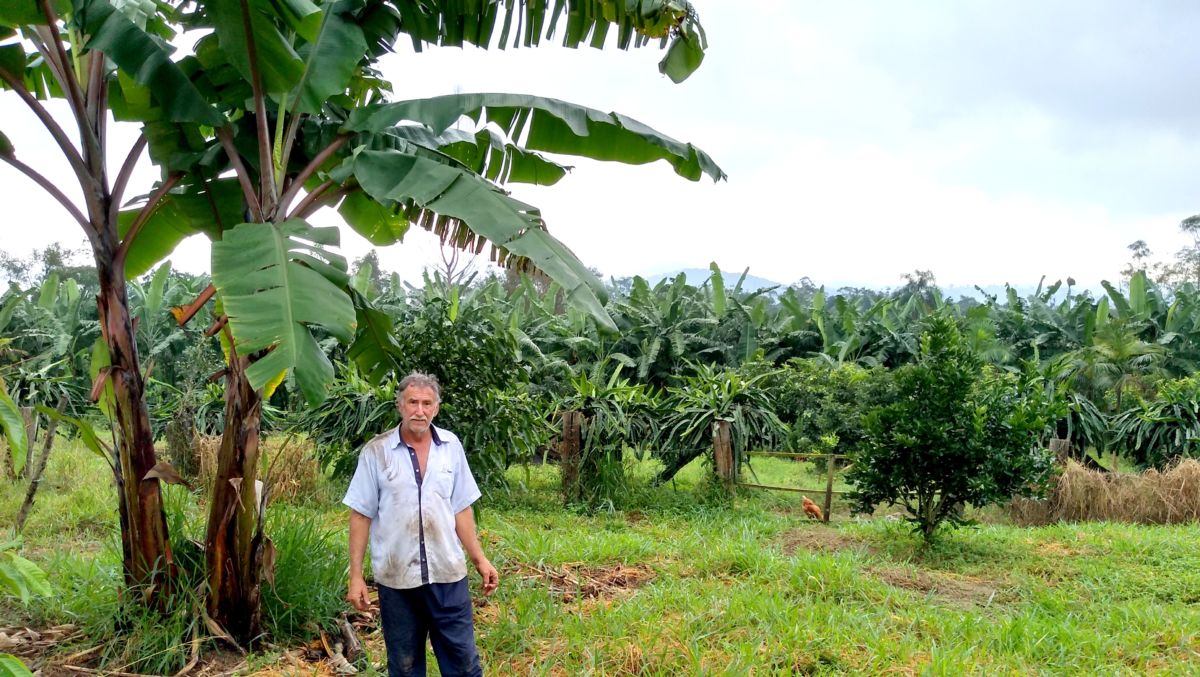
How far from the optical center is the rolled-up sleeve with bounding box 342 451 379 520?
11.7ft

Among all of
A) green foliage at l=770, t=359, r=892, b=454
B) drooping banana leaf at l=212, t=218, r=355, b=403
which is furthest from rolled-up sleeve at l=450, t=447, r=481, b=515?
green foliage at l=770, t=359, r=892, b=454

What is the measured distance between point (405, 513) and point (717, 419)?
21.5ft

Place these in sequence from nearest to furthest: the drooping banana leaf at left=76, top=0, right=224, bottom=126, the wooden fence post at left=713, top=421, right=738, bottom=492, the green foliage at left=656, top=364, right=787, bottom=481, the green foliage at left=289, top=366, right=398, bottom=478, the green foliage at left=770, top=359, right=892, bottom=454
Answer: the drooping banana leaf at left=76, top=0, right=224, bottom=126
the green foliage at left=289, top=366, right=398, bottom=478
the wooden fence post at left=713, top=421, right=738, bottom=492
the green foliage at left=656, top=364, right=787, bottom=481
the green foliage at left=770, top=359, right=892, bottom=454

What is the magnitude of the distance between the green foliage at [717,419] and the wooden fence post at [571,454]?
110cm

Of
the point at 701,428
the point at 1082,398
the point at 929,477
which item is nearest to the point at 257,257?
the point at 929,477

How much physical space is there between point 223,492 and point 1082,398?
12.6m

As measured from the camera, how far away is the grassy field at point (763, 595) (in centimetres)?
438

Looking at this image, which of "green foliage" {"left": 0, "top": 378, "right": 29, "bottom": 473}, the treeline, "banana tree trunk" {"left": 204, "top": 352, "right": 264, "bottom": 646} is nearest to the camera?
"green foliage" {"left": 0, "top": 378, "right": 29, "bottom": 473}

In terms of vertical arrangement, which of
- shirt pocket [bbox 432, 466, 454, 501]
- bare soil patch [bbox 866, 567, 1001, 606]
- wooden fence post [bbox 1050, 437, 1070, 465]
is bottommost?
bare soil patch [bbox 866, 567, 1001, 606]

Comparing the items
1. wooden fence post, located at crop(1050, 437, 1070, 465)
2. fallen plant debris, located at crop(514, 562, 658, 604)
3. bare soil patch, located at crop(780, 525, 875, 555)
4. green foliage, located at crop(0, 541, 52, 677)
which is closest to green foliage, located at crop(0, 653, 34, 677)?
green foliage, located at crop(0, 541, 52, 677)

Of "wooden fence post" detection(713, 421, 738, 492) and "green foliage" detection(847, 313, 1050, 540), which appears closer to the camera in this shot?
"green foliage" detection(847, 313, 1050, 540)

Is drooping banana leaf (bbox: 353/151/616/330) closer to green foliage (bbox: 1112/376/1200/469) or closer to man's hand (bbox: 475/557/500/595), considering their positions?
man's hand (bbox: 475/557/500/595)

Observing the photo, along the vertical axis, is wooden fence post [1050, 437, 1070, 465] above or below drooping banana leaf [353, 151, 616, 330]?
below

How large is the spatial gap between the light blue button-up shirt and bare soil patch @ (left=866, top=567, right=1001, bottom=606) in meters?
3.62
